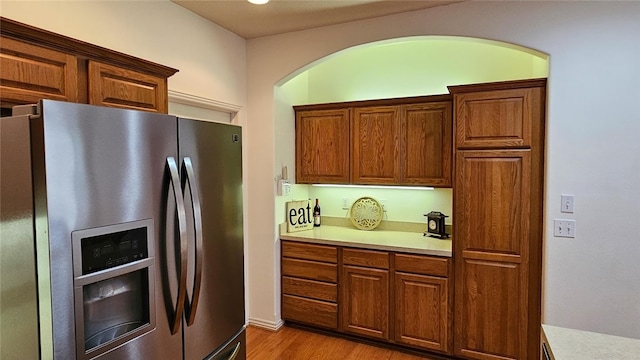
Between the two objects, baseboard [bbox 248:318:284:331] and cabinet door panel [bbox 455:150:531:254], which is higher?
cabinet door panel [bbox 455:150:531:254]

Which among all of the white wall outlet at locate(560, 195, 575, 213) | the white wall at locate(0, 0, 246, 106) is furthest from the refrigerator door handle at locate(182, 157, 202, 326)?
the white wall outlet at locate(560, 195, 575, 213)

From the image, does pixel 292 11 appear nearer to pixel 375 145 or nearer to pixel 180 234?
pixel 375 145

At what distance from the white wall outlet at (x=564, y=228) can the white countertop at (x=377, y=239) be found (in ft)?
2.35

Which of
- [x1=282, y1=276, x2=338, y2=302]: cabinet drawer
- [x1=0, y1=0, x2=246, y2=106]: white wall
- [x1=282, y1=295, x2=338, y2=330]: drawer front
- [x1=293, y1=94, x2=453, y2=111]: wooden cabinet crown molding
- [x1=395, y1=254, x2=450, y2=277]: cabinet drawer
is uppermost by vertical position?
[x1=0, y1=0, x2=246, y2=106]: white wall

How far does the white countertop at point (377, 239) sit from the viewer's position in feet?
9.08

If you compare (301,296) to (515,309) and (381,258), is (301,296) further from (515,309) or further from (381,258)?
(515,309)

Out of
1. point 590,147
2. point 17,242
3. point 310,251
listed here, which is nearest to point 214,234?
point 17,242

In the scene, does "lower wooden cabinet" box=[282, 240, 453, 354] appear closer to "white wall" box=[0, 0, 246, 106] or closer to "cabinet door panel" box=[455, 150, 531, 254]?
"cabinet door panel" box=[455, 150, 531, 254]

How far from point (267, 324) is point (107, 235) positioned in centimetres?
240

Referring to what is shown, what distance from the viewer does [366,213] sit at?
3520 millimetres

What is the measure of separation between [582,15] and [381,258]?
7.20 ft

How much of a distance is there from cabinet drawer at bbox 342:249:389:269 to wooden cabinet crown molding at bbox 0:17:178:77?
2025mm

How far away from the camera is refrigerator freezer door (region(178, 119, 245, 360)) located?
158 cm

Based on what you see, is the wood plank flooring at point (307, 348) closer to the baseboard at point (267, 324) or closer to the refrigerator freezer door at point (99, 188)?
the baseboard at point (267, 324)
